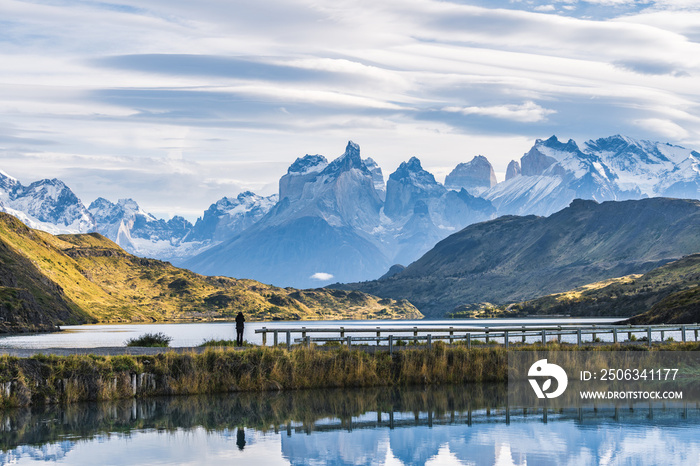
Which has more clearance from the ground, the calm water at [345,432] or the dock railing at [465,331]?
the dock railing at [465,331]

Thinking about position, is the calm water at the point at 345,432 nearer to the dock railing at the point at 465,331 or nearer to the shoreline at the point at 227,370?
the shoreline at the point at 227,370

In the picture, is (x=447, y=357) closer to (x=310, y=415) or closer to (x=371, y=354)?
(x=371, y=354)

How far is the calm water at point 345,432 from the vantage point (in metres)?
32.1

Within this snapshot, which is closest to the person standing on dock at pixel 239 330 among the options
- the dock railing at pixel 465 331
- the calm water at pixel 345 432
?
the dock railing at pixel 465 331

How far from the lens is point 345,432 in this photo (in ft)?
123

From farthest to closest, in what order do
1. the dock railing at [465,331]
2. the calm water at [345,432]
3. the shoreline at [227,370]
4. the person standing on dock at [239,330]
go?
the person standing on dock at [239,330] < the dock railing at [465,331] < the shoreline at [227,370] < the calm water at [345,432]

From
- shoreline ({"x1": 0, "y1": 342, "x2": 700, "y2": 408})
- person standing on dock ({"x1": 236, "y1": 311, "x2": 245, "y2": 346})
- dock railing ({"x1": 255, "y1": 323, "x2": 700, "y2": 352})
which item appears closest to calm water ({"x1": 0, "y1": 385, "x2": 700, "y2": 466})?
shoreline ({"x1": 0, "y1": 342, "x2": 700, "y2": 408})

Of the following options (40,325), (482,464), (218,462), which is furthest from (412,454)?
(40,325)

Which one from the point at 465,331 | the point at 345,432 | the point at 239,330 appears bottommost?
the point at 345,432

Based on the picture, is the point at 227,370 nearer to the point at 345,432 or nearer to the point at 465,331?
the point at 345,432

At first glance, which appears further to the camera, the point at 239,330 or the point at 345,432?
the point at 239,330

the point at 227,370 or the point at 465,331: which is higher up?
the point at 465,331

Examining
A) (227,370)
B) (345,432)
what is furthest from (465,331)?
(345,432)

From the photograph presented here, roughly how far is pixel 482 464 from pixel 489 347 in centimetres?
2351
